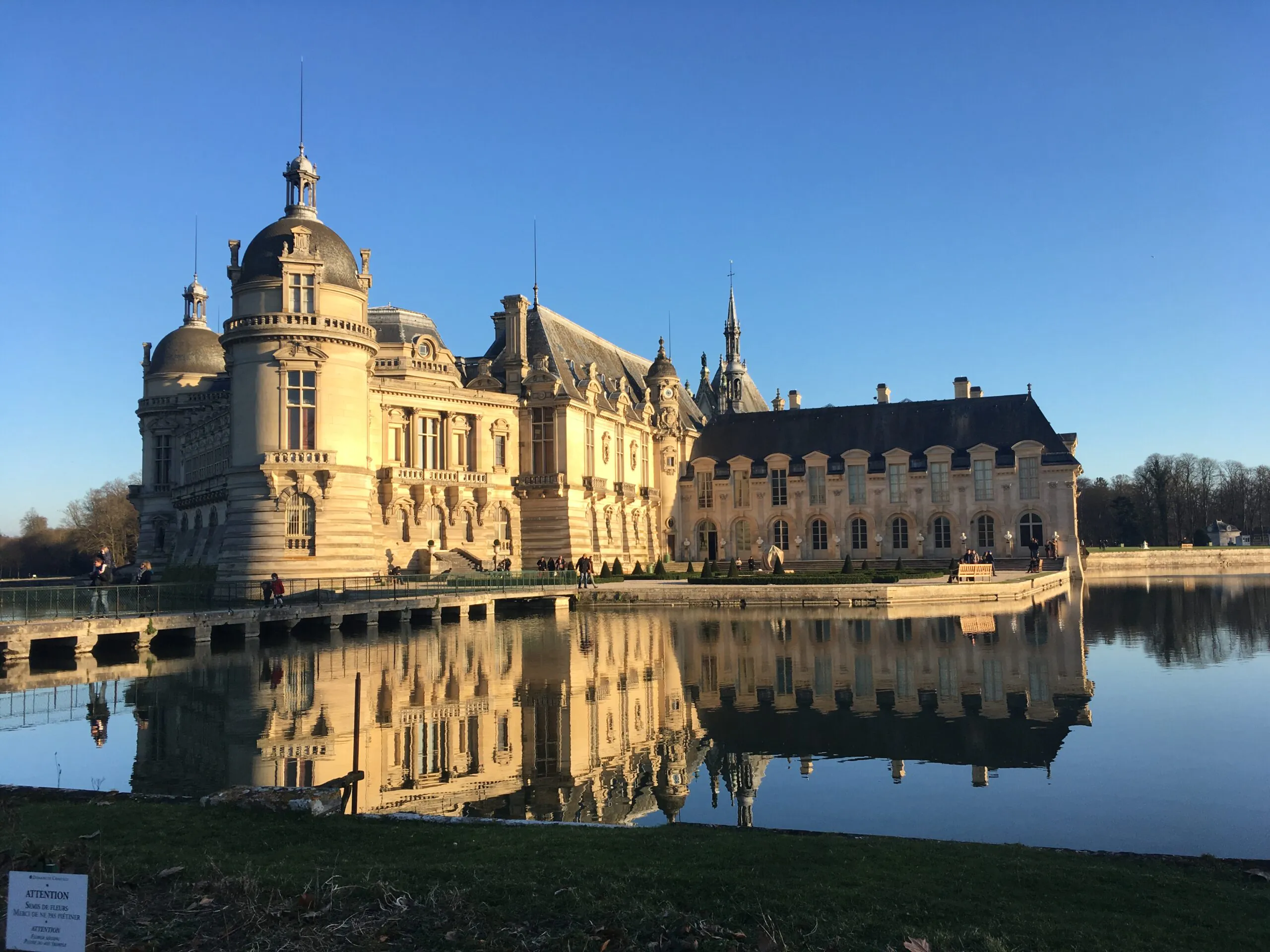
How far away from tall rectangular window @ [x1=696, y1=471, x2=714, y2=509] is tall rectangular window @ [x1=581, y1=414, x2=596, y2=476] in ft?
55.6

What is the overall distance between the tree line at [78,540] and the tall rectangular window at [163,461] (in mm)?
→ 28507

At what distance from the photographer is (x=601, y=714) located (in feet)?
64.0

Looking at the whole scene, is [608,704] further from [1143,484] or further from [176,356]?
[1143,484]

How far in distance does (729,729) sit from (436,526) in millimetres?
38390

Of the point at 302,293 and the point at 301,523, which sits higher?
the point at 302,293

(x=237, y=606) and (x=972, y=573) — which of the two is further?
(x=972, y=573)

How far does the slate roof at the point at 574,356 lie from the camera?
61438 mm

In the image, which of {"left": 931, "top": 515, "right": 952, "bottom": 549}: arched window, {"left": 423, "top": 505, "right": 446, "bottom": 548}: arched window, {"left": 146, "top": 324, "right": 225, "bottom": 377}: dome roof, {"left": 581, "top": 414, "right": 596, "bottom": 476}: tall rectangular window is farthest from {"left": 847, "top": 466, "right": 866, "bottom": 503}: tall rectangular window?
{"left": 146, "top": 324, "right": 225, "bottom": 377}: dome roof

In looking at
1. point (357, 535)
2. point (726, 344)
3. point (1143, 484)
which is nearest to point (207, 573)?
point (357, 535)

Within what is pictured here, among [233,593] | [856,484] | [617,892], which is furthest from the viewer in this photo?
[856,484]

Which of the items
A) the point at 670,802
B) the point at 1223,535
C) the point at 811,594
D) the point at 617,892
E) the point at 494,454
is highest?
the point at 494,454

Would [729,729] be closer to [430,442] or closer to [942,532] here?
[430,442]

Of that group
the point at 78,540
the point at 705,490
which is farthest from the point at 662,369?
the point at 78,540

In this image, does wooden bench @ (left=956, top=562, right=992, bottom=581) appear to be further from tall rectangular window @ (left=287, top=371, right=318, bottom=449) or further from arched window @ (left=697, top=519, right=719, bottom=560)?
tall rectangular window @ (left=287, top=371, right=318, bottom=449)
